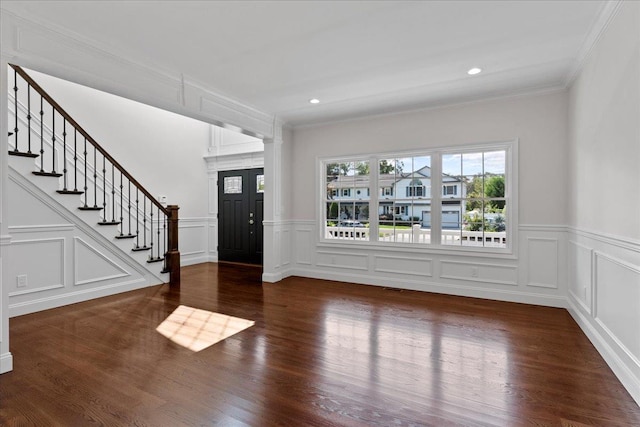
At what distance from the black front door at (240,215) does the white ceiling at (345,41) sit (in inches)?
124

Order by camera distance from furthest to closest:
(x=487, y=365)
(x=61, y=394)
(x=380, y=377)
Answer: (x=487, y=365) → (x=380, y=377) → (x=61, y=394)

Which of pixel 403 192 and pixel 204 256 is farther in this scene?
pixel 204 256

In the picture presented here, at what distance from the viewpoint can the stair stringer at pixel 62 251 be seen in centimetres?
364

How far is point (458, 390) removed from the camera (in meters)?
2.16

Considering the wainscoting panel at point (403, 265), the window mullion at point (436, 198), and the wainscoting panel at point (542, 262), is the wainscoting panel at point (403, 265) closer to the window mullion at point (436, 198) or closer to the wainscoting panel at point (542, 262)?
the window mullion at point (436, 198)

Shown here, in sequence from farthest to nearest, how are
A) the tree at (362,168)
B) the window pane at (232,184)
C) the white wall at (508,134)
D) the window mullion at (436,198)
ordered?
the window pane at (232,184), the tree at (362,168), the window mullion at (436,198), the white wall at (508,134)

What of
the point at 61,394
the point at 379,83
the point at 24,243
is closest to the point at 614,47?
the point at 379,83

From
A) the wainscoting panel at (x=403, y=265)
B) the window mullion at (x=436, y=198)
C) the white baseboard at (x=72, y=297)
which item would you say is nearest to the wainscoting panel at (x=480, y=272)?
the wainscoting panel at (x=403, y=265)

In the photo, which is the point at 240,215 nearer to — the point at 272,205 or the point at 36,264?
the point at 272,205

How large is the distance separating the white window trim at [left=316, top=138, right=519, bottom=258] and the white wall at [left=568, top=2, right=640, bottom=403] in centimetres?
78

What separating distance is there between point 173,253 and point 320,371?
13.0ft

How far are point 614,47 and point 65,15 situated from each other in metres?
4.20

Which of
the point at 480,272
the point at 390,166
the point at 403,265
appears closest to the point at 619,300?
the point at 480,272

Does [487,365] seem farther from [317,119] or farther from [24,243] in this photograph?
[24,243]
